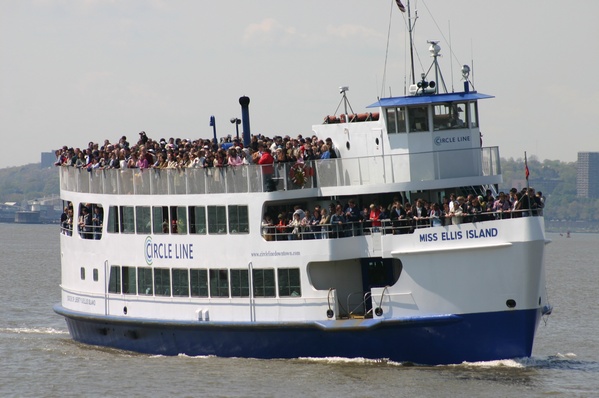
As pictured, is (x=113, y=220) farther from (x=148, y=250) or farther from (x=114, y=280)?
(x=148, y=250)

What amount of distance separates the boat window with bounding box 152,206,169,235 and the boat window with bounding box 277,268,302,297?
167 inches

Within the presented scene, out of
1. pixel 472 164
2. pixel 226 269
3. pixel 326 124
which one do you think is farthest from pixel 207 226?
pixel 472 164

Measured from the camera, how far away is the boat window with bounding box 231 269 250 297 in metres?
31.2

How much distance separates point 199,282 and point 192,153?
3.50 m

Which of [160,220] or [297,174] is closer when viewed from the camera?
[297,174]

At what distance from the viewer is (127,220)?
3450 centimetres

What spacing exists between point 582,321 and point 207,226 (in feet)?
48.8

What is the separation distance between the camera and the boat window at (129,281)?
3409cm

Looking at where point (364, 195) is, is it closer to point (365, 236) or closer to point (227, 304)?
point (365, 236)

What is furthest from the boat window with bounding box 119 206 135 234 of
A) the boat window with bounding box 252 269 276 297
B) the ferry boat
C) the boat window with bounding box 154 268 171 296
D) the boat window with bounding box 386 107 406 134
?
the boat window with bounding box 386 107 406 134

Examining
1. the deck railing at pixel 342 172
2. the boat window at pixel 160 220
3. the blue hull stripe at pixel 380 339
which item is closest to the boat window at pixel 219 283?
the blue hull stripe at pixel 380 339

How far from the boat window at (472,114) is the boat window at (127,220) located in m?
9.55

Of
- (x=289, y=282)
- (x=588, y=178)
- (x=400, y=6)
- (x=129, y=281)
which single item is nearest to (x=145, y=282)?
(x=129, y=281)

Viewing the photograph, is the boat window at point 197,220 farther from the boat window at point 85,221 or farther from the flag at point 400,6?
the flag at point 400,6
